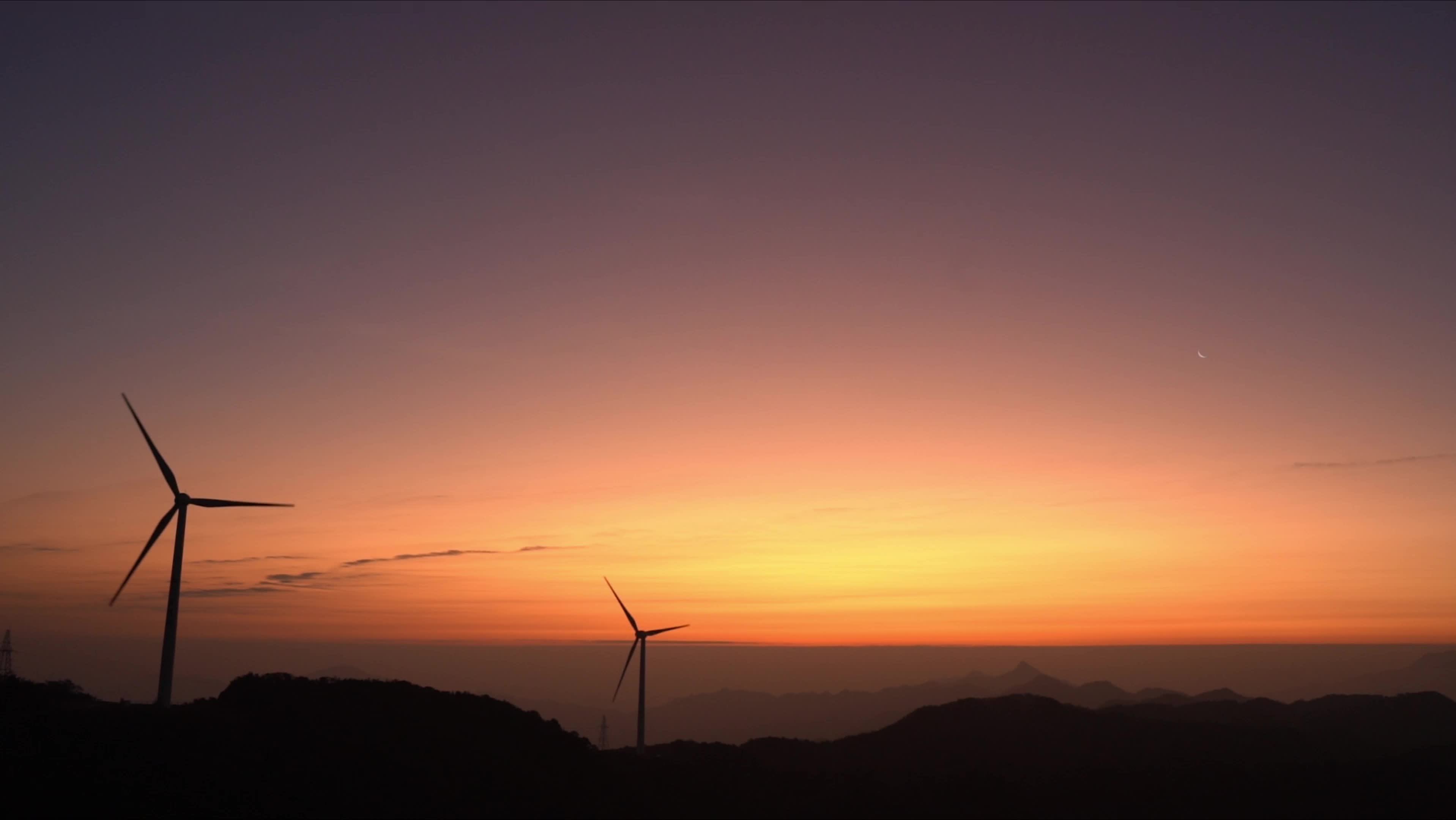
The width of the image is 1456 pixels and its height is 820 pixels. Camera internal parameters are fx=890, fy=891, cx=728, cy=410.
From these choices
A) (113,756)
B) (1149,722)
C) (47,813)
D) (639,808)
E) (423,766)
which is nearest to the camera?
(47,813)

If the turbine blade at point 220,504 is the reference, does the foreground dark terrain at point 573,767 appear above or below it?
below

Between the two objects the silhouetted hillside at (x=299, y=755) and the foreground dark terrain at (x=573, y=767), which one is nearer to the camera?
the silhouetted hillside at (x=299, y=755)

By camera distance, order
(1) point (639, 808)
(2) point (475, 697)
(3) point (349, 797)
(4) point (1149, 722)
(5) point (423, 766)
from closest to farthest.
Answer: (3) point (349, 797)
(5) point (423, 766)
(1) point (639, 808)
(2) point (475, 697)
(4) point (1149, 722)

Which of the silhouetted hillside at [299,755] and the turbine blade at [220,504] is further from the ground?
the turbine blade at [220,504]

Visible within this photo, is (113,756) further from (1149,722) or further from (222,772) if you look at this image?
(1149,722)

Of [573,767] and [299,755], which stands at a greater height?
[299,755]

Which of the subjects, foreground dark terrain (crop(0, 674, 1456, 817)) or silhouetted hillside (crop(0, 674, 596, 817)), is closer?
silhouetted hillside (crop(0, 674, 596, 817))

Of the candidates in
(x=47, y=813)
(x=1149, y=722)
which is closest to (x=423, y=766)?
(x=47, y=813)

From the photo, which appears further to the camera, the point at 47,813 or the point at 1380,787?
the point at 1380,787
